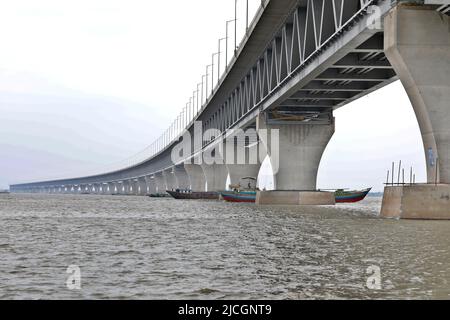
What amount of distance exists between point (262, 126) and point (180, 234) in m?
35.6

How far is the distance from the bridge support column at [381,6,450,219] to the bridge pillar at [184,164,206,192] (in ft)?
335

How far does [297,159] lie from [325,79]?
19.6m

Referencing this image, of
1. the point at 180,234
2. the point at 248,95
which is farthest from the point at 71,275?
the point at 248,95

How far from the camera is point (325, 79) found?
1716 inches

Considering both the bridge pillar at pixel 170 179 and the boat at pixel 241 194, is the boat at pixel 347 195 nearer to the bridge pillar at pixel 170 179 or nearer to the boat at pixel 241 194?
the boat at pixel 241 194

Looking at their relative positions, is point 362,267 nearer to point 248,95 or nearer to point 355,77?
point 355,77

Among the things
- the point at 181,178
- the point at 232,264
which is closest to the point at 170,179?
the point at 181,178

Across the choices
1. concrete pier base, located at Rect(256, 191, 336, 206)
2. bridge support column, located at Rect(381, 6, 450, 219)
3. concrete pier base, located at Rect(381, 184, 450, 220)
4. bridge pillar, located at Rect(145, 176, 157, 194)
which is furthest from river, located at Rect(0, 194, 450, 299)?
bridge pillar, located at Rect(145, 176, 157, 194)

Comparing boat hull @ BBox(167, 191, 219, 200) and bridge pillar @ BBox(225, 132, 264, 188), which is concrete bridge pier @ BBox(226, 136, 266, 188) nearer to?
bridge pillar @ BBox(225, 132, 264, 188)

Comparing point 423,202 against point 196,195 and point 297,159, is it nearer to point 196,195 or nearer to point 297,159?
point 297,159
